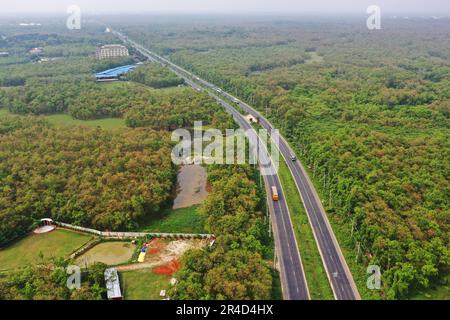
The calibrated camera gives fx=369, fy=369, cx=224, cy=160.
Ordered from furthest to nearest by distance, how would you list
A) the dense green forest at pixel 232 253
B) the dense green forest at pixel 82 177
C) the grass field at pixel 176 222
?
the grass field at pixel 176 222 → the dense green forest at pixel 82 177 → the dense green forest at pixel 232 253

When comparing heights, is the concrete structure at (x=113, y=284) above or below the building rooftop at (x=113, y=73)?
below

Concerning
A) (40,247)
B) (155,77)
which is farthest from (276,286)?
(155,77)

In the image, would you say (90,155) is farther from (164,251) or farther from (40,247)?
(164,251)

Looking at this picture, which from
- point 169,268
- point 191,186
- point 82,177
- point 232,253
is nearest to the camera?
point 232,253

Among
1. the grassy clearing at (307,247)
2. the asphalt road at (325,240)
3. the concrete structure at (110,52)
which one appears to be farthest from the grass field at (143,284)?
the concrete structure at (110,52)

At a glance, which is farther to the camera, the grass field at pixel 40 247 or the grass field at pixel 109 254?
the grass field at pixel 40 247

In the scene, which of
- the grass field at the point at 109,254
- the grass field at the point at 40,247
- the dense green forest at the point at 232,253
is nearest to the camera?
the dense green forest at the point at 232,253

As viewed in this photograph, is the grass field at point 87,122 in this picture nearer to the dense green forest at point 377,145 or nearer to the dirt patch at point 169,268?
the dense green forest at point 377,145

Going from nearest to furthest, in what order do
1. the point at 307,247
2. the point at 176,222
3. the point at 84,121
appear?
1. the point at 307,247
2. the point at 176,222
3. the point at 84,121
